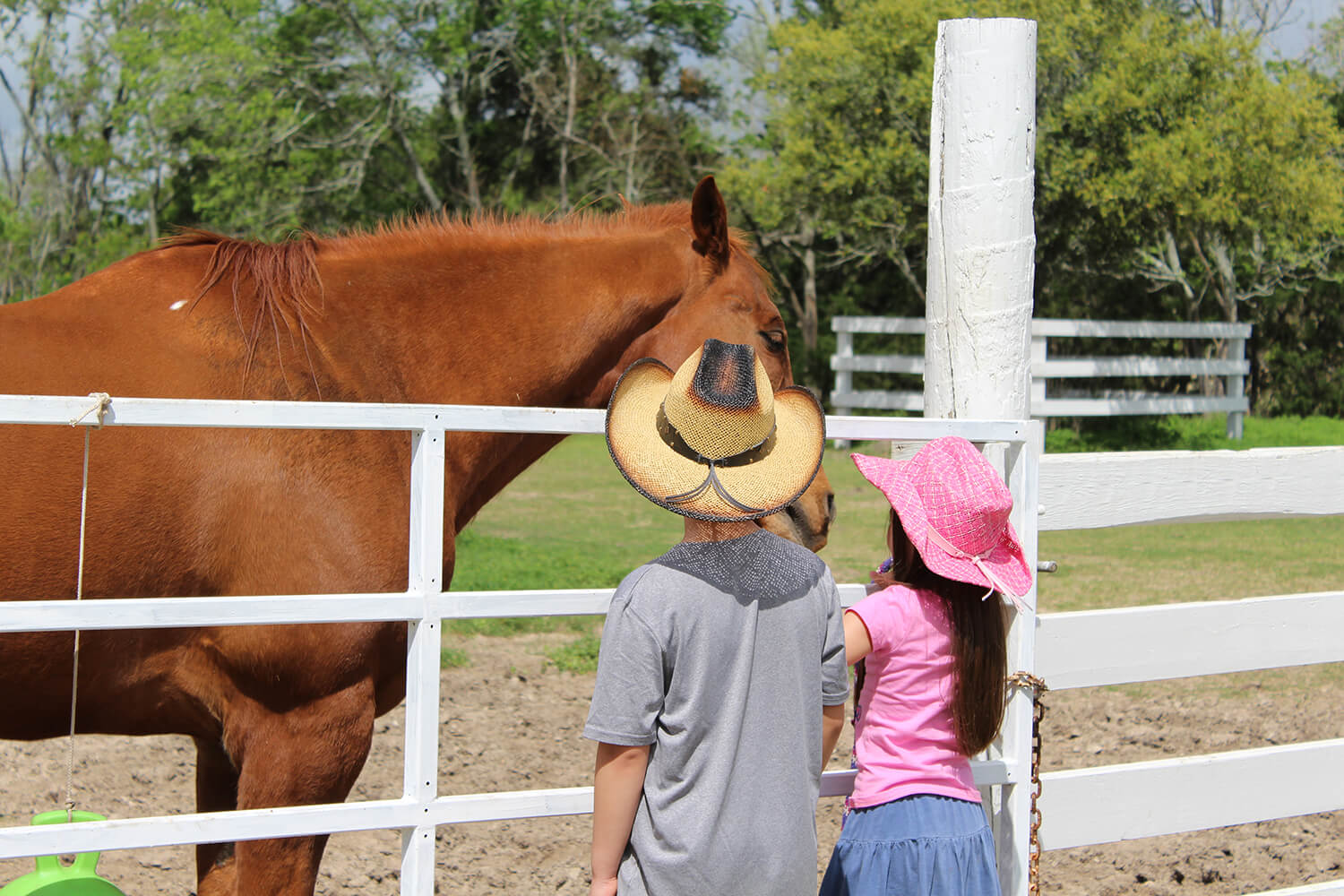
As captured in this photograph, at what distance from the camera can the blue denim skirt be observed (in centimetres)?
206

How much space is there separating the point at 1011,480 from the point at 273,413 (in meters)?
1.57

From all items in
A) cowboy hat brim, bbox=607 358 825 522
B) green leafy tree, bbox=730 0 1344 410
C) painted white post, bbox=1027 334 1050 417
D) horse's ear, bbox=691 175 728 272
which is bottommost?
cowboy hat brim, bbox=607 358 825 522

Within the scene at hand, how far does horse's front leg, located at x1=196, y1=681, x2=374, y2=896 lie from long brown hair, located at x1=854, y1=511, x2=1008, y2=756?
1190mm

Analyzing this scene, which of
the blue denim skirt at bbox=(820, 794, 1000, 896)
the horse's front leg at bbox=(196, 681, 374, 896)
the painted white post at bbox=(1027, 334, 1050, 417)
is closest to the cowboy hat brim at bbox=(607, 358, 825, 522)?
the blue denim skirt at bbox=(820, 794, 1000, 896)

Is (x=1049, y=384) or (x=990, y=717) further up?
(x=1049, y=384)

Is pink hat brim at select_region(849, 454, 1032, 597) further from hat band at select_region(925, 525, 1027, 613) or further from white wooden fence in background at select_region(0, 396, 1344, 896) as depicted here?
white wooden fence in background at select_region(0, 396, 1344, 896)

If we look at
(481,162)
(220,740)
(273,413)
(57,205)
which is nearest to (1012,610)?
(273,413)

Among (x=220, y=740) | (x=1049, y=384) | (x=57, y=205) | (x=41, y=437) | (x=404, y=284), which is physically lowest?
(x=220, y=740)

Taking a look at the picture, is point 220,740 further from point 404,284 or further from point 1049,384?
point 1049,384

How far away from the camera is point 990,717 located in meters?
2.11

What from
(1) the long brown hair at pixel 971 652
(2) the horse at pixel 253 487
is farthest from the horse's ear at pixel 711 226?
(1) the long brown hair at pixel 971 652

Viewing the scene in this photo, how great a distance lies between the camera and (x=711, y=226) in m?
3.17

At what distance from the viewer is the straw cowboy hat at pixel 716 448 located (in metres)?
1.73

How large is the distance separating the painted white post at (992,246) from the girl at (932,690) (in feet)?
1.43
